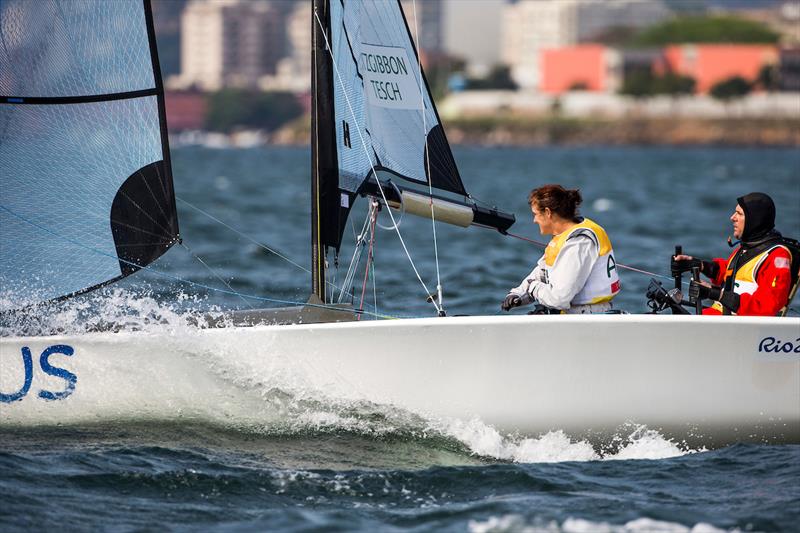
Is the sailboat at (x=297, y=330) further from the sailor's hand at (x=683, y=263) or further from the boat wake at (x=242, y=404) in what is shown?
the sailor's hand at (x=683, y=263)

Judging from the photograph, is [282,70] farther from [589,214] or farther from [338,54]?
[338,54]

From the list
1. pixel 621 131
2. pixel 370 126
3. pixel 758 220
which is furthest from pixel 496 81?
pixel 758 220

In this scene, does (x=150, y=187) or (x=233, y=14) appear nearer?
(x=150, y=187)

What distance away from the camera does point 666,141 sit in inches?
3145

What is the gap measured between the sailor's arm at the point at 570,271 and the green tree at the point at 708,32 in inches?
3876

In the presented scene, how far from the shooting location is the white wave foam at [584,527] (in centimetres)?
404

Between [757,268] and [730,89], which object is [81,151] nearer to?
[757,268]

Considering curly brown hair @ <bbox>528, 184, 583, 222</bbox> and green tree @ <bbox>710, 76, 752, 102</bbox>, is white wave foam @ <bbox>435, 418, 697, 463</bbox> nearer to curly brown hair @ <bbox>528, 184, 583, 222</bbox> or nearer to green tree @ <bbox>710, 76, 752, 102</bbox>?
curly brown hair @ <bbox>528, 184, 583, 222</bbox>

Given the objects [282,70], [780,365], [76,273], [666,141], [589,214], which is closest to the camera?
[780,365]

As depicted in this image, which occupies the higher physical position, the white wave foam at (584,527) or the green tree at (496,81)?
the green tree at (496,81)

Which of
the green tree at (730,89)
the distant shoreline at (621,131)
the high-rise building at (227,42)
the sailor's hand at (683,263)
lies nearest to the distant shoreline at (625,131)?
the distant shoreline at (621,131)

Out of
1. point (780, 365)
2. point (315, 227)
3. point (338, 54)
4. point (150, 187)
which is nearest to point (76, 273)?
point (150, 187)

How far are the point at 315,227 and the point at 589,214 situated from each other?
44.0 ft

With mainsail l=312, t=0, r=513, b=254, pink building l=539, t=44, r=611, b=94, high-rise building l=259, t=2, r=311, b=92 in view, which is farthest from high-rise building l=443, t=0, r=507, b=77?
mainsail l=312, t=0, r=513, b=254
